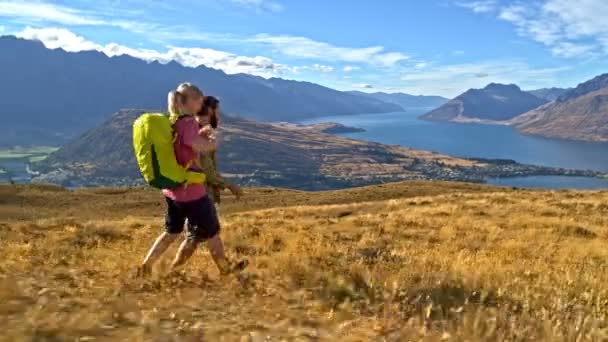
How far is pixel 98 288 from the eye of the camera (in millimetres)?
6074

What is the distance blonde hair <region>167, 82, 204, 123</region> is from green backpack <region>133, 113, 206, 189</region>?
0.26 meters

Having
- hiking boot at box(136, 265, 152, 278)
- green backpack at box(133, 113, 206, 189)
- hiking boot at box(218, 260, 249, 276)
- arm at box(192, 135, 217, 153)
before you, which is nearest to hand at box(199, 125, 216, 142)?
arm at box(192, 135, 217, 153)

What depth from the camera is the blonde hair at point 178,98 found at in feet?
20.6

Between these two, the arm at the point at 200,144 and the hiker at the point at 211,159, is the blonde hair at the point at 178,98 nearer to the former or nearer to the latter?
the arm at the point at 200,144

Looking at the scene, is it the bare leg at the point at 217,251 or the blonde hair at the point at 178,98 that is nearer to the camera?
the blonde hair at the point at 178,98

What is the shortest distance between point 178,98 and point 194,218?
150 centimetres

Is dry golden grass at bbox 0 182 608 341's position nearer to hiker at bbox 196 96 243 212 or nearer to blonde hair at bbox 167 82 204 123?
hiker at bbox 196 96 243 212

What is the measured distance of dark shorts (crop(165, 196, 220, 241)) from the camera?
21.2ft

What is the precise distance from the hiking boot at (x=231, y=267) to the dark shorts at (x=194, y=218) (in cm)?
44

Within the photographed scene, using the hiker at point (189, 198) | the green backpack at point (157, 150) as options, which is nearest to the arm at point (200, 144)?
the hiker at point (189, 198)

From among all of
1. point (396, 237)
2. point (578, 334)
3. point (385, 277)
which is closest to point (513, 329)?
point (578, 334)

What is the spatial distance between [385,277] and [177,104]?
3.44 metres

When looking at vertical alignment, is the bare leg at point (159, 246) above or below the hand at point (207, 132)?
below

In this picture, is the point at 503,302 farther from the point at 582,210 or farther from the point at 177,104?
the point at 582,210
